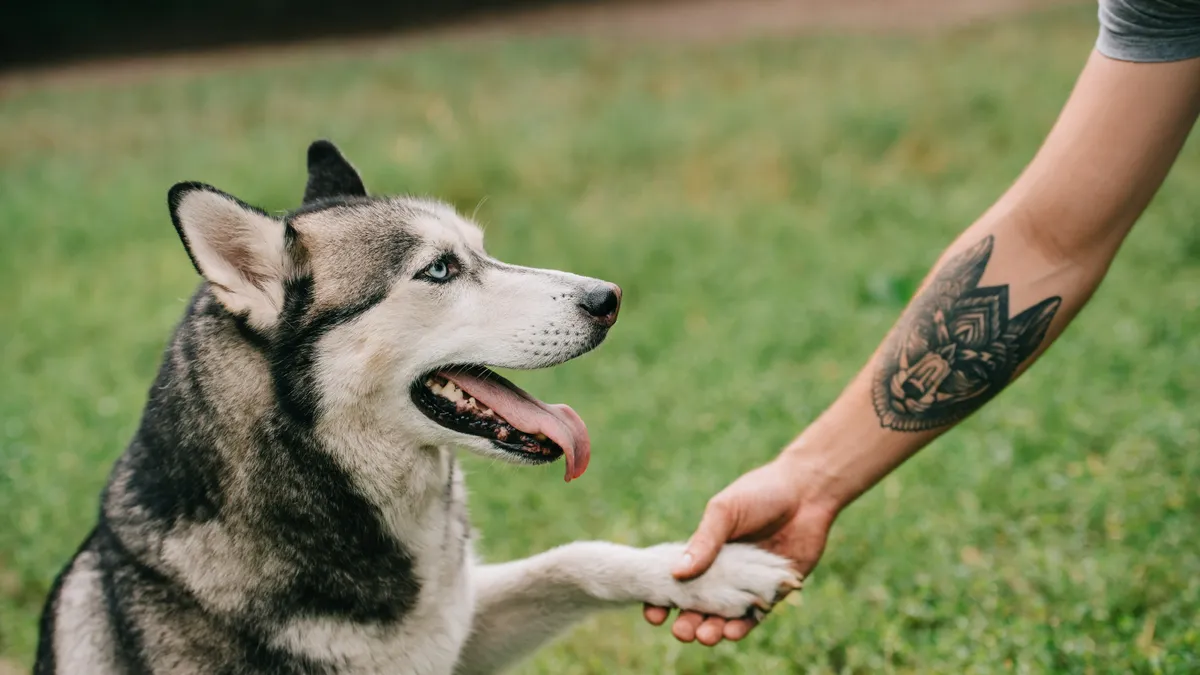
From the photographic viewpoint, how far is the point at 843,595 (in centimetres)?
389

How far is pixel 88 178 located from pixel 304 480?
32.6 ft

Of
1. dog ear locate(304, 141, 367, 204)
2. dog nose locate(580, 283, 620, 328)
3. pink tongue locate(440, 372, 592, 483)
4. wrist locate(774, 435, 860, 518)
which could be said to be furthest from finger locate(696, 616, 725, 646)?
dog ear locate(304, 141, 367, 204)

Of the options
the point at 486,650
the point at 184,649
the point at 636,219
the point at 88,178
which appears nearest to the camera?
the point at 184,649

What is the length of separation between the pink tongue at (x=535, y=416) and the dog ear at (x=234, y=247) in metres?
0.52

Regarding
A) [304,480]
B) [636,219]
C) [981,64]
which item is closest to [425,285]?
[304,480]

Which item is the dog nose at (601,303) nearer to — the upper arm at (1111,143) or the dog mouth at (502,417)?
the dog mouth at (502,417)

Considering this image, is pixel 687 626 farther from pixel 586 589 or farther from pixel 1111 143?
pixel 1111 143

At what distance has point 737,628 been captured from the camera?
2.76 m

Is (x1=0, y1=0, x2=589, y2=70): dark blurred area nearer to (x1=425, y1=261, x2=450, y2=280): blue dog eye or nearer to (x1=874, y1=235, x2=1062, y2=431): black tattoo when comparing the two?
(x1=425, y1=261, x2=450, y2=280): blue dog eye

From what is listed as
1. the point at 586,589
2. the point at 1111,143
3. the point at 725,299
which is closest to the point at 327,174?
the point at 586,589

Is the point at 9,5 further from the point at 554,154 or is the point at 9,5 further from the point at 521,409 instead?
the point at 521,409

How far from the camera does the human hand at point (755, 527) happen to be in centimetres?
274

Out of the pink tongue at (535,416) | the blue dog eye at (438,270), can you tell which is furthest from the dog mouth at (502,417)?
the blue dog eye at (438,270)

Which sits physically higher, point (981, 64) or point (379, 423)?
point (981, 64)
